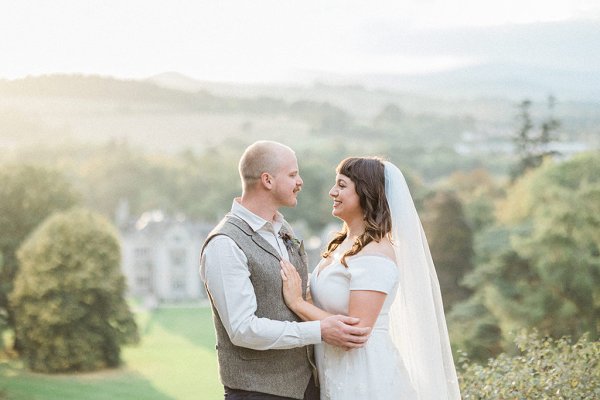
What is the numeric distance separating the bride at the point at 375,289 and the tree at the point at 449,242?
956 centimetres

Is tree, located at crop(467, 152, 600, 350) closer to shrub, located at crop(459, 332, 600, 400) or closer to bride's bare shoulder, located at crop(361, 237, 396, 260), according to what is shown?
shrub, located at crop(459, 332, 600, 400)

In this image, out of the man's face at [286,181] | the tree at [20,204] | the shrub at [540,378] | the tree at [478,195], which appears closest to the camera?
the man's face at [286,181]

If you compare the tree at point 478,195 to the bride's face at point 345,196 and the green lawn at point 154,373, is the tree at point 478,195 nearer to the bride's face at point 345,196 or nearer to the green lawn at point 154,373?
the green lawn at point 154,373

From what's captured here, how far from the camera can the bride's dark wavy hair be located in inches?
97.8

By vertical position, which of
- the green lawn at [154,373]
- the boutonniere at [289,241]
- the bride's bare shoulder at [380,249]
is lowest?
the green lawn at [154,373]

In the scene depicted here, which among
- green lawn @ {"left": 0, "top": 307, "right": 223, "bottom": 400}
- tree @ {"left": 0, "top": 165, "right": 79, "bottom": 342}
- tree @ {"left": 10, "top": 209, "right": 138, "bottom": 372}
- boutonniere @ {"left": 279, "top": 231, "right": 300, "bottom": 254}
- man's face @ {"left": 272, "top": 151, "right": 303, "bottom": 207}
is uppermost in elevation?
man's face @ {"left": 272, "top": 151, "right": 303, "bottom": 207}

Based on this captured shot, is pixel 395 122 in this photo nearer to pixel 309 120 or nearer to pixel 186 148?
pixel 309 120

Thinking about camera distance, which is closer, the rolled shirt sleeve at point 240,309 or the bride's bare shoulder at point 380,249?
the rolled shirt sleeve at point 240,309

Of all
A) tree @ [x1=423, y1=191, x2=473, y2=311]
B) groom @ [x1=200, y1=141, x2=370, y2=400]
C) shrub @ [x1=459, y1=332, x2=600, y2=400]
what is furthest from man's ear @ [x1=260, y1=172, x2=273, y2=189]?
tree @ [x1=423, y1=191, x2=473, y2=311]

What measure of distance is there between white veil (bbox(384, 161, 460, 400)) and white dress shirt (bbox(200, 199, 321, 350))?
0.40 metres

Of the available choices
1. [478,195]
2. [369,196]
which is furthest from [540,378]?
[478,195]

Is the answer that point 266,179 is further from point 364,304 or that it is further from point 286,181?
point 364,304

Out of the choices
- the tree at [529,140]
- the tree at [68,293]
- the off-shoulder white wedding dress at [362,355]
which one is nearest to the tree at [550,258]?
the tree at [529,140]

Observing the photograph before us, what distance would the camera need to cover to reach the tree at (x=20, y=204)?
413 inches
